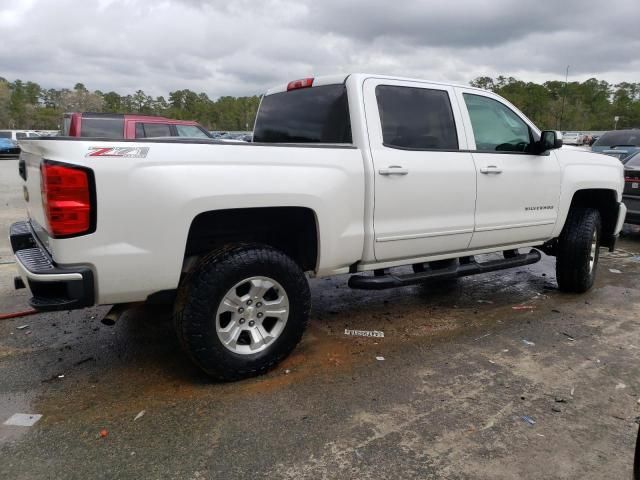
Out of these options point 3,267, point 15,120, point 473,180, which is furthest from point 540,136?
point 15,120

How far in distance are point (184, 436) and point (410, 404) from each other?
133 cm

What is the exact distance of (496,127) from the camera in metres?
4.68

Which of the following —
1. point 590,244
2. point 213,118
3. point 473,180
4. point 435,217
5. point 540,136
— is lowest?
point 590,244

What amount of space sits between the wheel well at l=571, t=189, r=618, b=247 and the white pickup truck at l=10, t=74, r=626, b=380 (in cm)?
24

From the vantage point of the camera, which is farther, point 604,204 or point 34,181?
point 604,204

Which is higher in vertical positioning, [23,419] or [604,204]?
[604,204]

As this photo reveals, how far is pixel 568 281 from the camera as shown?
211 inches

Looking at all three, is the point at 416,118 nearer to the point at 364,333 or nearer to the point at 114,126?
the point at 364,333

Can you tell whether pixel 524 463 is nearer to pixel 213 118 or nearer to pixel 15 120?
pixel 213 118

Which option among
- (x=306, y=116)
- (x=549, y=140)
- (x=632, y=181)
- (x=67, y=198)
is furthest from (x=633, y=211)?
(x=67, y=198)

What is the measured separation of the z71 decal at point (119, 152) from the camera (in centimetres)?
269

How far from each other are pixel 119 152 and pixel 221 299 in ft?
3.41

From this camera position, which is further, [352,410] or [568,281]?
[568,281]

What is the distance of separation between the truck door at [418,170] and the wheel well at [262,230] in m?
0.52
